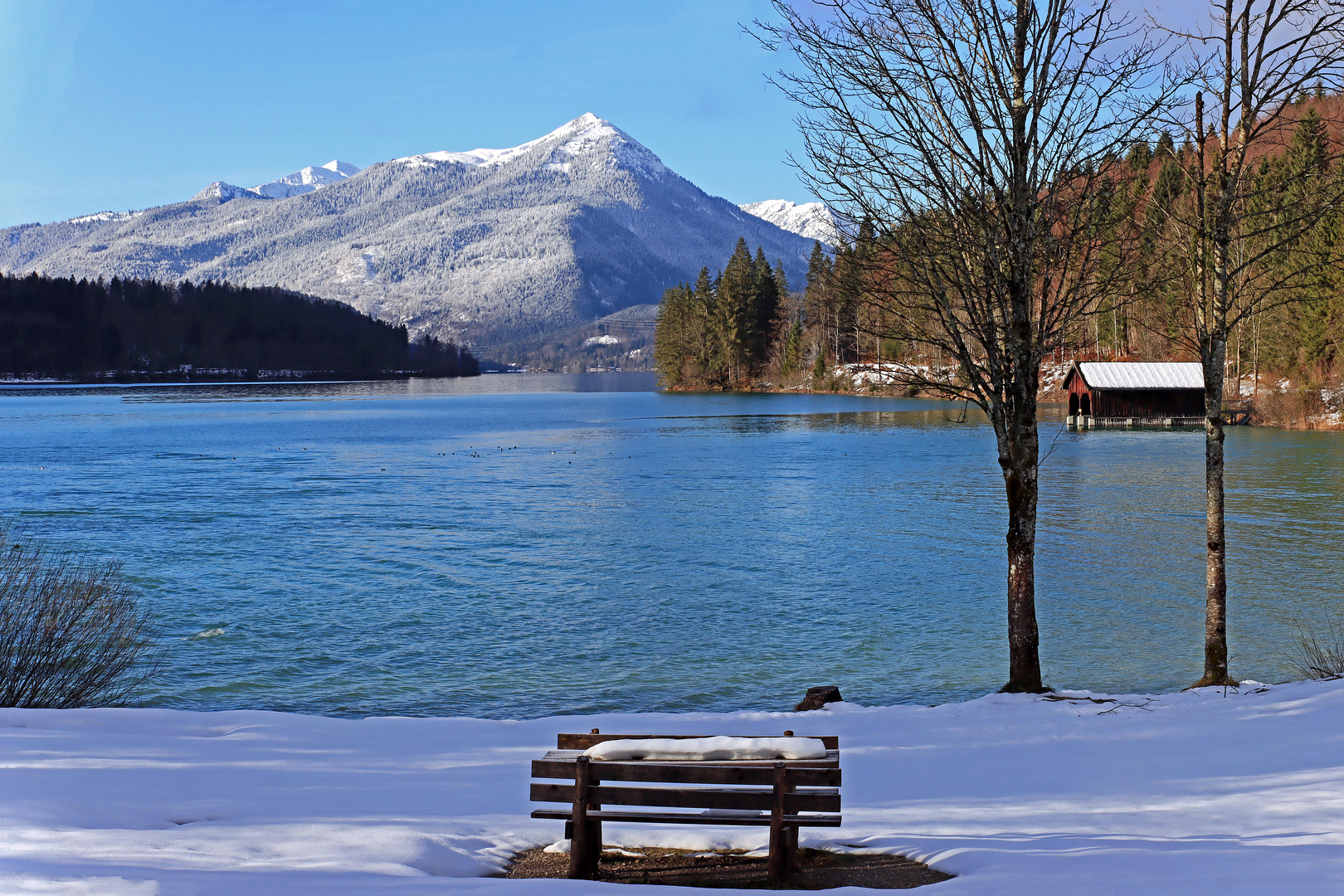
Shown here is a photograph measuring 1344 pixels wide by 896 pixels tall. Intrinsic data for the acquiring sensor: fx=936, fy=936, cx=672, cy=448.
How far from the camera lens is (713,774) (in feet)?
20.7

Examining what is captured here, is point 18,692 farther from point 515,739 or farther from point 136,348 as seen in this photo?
point 136,348

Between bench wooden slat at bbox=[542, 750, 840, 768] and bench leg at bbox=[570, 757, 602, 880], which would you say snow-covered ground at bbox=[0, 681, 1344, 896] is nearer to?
bench leg at bbox=[570, 757, 602, 880]

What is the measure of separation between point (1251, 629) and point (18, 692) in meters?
18.8

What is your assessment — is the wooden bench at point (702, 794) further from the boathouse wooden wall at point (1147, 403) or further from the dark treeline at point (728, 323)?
the dark treeline at point (728, 323)

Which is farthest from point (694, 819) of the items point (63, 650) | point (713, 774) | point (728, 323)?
point (728, 323)

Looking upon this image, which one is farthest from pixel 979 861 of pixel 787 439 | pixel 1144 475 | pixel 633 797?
pixel 787 439

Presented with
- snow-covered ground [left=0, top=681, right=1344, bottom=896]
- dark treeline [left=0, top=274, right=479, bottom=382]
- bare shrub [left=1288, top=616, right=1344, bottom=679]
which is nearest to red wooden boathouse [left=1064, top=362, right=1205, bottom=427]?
bare shrub [left=1288, top=616, right=1344, bottom=679]

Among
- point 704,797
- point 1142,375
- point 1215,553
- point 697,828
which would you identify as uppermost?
point 1142,375

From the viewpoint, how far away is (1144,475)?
3881cm

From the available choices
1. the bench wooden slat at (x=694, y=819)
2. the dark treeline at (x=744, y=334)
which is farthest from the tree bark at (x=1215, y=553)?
the dark treeline at (x=744, y=334)

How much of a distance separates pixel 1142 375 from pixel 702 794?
6980 centimetres

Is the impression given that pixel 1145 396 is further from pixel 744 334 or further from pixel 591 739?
pixel 591 739

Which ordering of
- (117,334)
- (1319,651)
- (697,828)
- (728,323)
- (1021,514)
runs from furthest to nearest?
(117,334) → (728,323) → (1319,651) → (1021,514) → (697,828)

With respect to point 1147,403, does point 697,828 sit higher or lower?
lower
